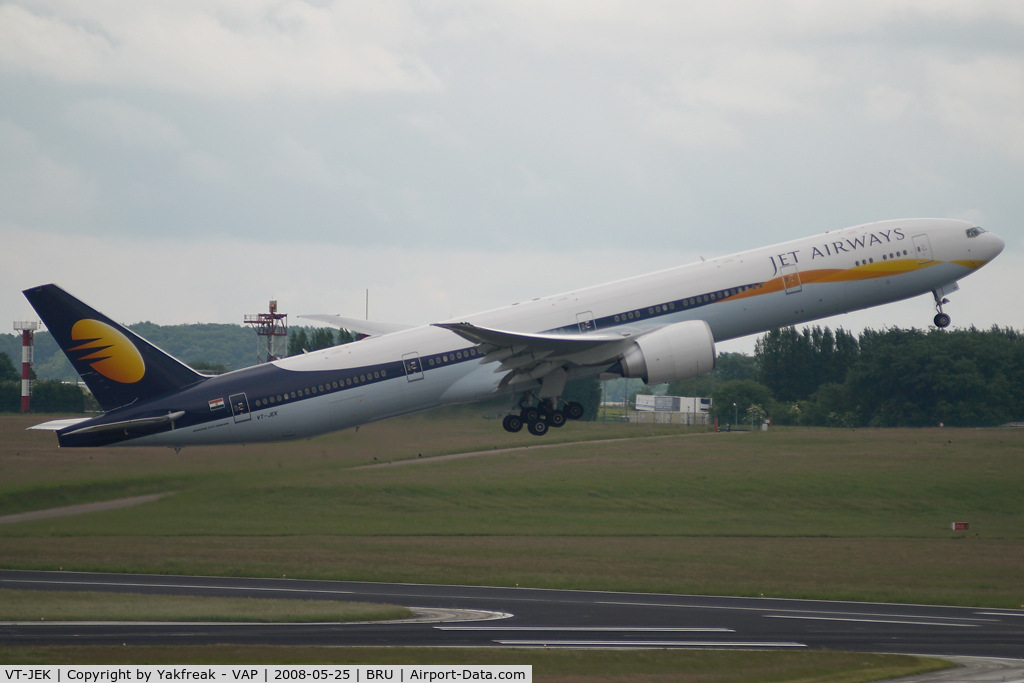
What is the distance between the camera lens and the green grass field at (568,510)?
47.0 meters

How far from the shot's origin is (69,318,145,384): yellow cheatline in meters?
38.3

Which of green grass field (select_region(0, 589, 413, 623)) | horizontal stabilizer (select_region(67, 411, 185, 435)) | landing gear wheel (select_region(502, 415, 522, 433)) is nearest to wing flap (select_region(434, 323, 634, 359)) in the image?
landing gear wheel (select_region(502, 415, 522, 433))

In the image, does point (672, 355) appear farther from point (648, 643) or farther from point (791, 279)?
point (648, 643)

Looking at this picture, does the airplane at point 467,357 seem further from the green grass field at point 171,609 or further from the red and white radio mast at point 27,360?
the red and white radio mast at point 27,360

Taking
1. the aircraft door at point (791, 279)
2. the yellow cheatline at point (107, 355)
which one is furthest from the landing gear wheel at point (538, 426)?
the yellow cheatline at point (107, 355)

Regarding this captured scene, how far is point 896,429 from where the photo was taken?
131125 millimetres

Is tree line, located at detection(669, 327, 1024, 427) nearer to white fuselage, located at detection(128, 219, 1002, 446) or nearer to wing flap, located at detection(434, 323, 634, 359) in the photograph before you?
white fuselage, located at detection(128, 219, 1002, 446)

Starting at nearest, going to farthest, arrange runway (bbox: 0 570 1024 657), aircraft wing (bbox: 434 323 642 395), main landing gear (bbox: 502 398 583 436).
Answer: aircraft wing (bbox: 434 323 642 395), main landing gear (bbox: 502 398 583 436), runway (bbox: 0 570 1024 657)

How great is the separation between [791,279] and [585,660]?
1824cm

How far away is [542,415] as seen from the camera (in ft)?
132

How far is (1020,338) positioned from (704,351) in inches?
4670

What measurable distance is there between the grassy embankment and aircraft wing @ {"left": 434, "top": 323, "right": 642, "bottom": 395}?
38.6ft

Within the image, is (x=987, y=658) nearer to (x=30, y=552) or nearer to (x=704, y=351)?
(x=704, y=351)

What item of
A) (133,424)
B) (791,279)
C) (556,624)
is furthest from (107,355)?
(556,624)
